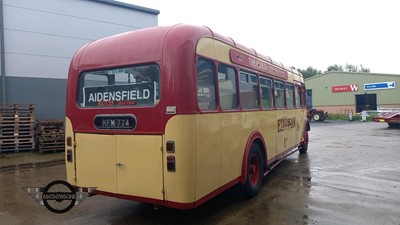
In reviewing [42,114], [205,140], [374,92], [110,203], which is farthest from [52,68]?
[374,92]

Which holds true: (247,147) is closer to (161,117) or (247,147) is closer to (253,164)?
(253,164)

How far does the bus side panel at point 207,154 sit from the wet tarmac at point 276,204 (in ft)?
2.41

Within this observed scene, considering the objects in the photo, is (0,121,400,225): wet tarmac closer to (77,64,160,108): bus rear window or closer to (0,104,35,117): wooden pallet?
(77,64,160,108): bus rear window

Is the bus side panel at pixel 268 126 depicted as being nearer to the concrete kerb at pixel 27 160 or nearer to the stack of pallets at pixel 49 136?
the concrete kerb at pixel 27 160

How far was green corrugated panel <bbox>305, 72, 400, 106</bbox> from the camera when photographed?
120ft

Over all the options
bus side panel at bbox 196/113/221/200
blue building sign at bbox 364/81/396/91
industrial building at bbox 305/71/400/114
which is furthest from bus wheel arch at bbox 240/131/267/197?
industrial building at bbox 305/71/400/114

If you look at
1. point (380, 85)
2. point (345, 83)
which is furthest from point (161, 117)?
point (345, 83)

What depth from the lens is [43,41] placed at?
13.1 metres

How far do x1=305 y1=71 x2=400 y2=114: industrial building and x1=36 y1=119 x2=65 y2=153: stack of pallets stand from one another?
35.4 m

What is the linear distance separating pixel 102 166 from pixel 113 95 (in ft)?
3.40

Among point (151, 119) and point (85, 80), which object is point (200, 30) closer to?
point (151, 119)

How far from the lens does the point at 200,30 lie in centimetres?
455

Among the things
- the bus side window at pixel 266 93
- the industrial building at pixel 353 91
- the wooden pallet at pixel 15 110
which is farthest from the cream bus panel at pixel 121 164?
the industrial building at pixel 353 91

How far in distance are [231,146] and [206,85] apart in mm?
1131
